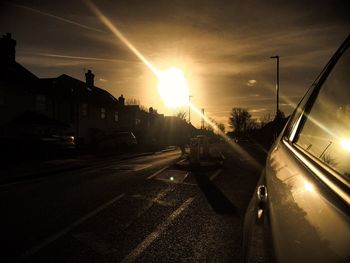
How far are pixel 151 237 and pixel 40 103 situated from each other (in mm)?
29015

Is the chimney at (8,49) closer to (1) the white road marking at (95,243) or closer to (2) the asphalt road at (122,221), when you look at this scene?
(2) the asphalt road at (122,221)

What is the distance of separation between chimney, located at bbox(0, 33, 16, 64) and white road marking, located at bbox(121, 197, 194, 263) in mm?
26819

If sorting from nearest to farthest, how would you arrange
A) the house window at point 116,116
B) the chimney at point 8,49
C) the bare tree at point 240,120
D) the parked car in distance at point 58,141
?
the parked car in distance at point 58,141
the chimney at point 8,49
the house window at point 116,116
the bare tree at point 240,120

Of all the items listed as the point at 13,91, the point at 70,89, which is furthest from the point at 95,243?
the point at 70,89

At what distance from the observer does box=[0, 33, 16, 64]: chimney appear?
3008cm

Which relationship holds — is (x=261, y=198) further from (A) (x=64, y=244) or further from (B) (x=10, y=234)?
(B) (x=10, y=234)

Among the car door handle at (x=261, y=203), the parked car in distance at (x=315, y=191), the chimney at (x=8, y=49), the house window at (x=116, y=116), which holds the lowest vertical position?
the car door handle at (x=261, y=203)

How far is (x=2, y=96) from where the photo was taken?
26.8m

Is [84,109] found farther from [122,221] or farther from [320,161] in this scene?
[320,161]

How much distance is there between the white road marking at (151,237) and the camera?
4.70m

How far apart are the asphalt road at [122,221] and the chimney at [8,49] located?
21.8 meters

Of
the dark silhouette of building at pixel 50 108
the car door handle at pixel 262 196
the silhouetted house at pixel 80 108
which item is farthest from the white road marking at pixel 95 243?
the silhouetted house at pixel 80 108

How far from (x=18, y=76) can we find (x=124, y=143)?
10969 millimetres

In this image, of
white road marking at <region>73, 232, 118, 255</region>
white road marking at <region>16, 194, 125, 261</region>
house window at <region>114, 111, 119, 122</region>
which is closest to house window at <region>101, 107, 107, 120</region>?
house window at <region>114, 111, 119, 122</region>
